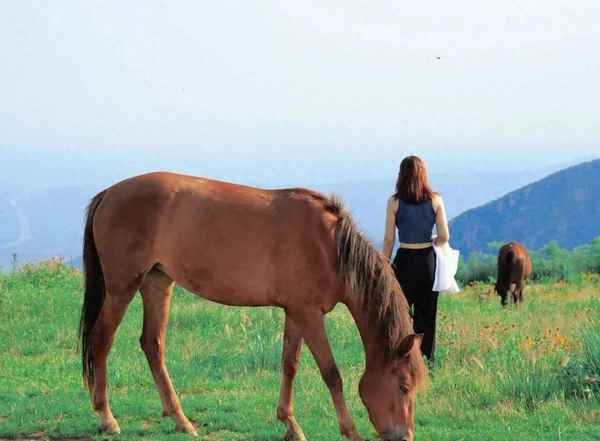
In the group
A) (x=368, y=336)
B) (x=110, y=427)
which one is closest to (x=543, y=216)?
(x=110, y=427)

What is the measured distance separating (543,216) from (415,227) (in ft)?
344

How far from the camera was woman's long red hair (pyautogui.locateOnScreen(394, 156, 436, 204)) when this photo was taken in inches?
316

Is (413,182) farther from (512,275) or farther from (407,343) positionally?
(512,275)

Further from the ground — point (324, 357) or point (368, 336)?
point (368, 336)

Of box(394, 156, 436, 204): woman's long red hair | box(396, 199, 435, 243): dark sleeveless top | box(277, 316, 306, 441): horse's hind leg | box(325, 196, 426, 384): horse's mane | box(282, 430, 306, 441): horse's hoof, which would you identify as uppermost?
box(394, 156, 436, 204): woman's long red hair

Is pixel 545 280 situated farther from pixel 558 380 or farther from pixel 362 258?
pixel 362 258

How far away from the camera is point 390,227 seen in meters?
8.23

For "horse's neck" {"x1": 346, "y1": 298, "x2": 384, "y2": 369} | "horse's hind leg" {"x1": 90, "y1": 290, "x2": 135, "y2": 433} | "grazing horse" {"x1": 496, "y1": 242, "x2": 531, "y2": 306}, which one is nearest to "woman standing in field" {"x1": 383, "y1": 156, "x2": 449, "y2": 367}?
"horse's neck" {"x1": 346, "y1": 298, "x2": 384, "y2": 369}

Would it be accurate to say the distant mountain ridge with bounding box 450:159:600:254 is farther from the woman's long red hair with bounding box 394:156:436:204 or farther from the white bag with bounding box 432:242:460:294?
the woman's long red hair with bounding box 394:156:436:204

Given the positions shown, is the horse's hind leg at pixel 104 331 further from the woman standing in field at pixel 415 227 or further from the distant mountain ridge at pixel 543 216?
the distant mountain ridge at pixel 543 216

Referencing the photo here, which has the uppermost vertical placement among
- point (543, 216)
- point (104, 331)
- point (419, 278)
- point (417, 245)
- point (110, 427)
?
point (543, 216)

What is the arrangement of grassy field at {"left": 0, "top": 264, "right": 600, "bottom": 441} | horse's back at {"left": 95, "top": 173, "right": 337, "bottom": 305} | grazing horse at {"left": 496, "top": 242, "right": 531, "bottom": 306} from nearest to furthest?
horse's back at {"left": 95, "top": 173, "right": 337, "bottom": 305} < grassy field at {"left": 0, "top": 264, "right": 600, "bottom": 441} < grazing horse at {"left": 496, "top": 242, "right": 531, "bottom": 306}

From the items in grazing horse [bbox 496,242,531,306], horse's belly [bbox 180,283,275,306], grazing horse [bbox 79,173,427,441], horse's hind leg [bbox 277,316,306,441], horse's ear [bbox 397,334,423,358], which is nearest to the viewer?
horse's ear [bbox 397,334,423,358]

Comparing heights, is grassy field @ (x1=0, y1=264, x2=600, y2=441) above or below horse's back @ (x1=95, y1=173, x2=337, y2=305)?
below
